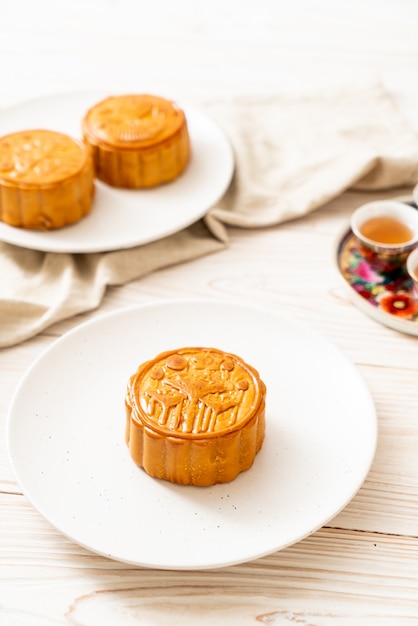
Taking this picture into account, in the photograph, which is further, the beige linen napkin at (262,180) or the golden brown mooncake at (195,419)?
the beige linen napkin at (262,180)

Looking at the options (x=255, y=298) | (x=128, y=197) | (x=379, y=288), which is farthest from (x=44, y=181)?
(x=379, y=288)

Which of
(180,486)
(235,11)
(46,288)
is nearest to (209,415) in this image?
(180,486)

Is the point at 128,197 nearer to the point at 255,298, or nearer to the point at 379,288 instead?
the point at 255,298

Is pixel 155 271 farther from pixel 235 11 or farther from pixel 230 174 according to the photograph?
pixel 235 11

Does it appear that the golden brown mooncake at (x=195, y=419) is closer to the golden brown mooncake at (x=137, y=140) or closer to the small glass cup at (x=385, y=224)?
the small glass cup at (x=385, y=224)

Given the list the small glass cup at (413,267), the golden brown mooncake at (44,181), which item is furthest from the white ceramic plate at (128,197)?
the small glass cup at (413,267)

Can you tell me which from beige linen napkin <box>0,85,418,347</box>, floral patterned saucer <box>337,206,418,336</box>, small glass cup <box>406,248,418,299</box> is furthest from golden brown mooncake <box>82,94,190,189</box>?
small glass cup <box>406,248,418,299</box>
